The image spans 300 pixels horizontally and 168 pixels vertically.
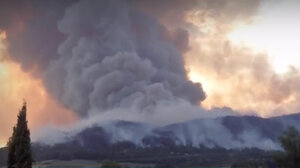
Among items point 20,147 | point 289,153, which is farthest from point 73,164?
point 289,153

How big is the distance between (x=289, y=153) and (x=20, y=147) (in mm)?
31268

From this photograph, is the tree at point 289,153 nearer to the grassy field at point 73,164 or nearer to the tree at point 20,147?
the tree at point 20,147

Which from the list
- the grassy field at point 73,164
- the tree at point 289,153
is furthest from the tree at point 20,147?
the grassy field at point 73,164

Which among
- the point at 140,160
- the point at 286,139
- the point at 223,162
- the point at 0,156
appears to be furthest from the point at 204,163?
the point at 286,139

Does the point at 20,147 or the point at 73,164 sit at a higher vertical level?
the point at 73,164

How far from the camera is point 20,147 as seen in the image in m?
47.2

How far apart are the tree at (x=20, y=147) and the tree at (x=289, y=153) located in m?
28.7

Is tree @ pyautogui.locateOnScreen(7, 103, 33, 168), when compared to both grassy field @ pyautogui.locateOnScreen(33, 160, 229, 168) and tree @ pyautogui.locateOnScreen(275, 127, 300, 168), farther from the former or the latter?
grassy field @ pyautogui.locateOnScreen(33, 160, 229, 168)

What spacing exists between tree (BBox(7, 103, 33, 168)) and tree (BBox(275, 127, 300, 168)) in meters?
28.7

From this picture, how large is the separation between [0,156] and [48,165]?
90.0ft

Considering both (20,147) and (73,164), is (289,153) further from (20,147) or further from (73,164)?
(73,164)

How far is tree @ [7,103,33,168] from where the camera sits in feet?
154

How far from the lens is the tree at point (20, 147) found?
154 ft

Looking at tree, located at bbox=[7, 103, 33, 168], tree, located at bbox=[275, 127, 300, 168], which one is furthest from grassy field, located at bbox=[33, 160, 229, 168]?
tree, located at bbox=[7, 103, 33, 168]
